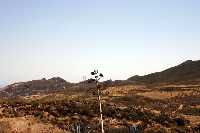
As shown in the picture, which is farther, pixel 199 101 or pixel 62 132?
pixel 199 101

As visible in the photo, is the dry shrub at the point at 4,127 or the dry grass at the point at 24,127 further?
the dry grass at the point at 24,127

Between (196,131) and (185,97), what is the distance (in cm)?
6002

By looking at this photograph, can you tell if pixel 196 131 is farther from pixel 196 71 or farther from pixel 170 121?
pixel 196 71

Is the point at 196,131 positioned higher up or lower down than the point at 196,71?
lower down

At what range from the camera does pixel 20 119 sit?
50.7 meters

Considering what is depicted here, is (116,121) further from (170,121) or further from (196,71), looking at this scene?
(196,71)

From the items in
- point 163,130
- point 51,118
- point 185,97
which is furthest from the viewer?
point 185,97

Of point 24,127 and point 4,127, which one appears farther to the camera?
point 24,127

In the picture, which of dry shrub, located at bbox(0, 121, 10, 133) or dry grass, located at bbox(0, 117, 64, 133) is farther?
dry grass, located at bbox(0, 117, 64, 133)

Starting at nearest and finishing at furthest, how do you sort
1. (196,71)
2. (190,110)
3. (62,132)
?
(62,132), (190,110), (196,71)

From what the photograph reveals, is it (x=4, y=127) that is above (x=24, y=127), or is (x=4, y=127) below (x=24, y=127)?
above

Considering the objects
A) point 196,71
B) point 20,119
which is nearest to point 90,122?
point 20,119

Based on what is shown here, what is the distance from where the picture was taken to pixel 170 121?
55812 mm

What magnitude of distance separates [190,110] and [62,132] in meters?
39.7
